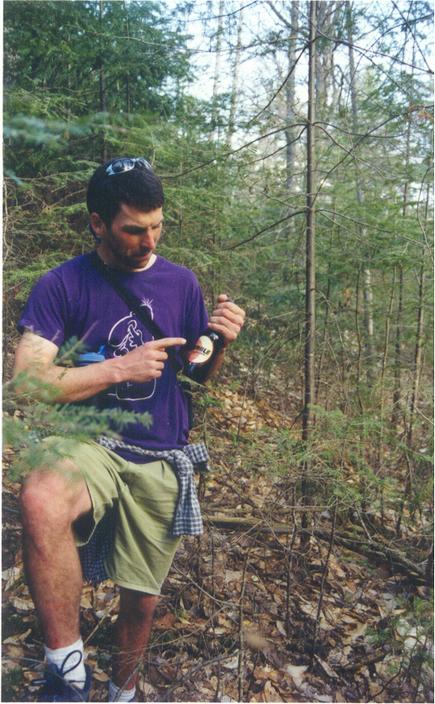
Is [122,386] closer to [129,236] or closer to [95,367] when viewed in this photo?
[95,367]

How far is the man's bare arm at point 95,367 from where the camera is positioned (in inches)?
71.0

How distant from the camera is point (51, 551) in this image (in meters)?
1.67

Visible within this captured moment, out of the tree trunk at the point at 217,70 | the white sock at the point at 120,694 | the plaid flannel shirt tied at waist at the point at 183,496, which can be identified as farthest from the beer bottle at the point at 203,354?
the tree trunk at the point at 217,70

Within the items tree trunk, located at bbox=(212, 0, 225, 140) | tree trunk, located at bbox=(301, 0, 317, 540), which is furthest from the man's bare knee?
tree trunk, located at bbox=(212, 0, 225, 140)

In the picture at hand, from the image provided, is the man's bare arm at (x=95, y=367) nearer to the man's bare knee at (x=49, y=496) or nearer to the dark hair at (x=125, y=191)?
the man's bare knee at (x=49, y=496)

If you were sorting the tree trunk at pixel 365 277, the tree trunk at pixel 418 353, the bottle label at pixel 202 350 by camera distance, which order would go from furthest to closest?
1. the tree trunk at pixel 418 353
2. the tree trunk at pixel 365 277
3. the bottle label at pixel 202 350

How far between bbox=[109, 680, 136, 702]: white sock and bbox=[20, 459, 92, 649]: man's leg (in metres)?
0.42

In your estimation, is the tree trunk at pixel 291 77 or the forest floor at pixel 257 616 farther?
the tree trunk at pixel 291 77

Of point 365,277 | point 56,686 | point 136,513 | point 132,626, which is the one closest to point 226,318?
point 136,513

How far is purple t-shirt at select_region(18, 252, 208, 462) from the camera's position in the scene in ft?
6.39

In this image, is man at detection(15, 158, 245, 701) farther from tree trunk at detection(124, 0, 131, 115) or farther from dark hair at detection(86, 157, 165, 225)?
tree trunk at detection(124, 0, 131, 115)

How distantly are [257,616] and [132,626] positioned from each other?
0.58 metres

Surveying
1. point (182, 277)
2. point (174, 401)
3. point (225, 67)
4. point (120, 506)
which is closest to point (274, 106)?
point (225, 67)

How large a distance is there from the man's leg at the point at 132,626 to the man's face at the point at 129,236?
1302mm
